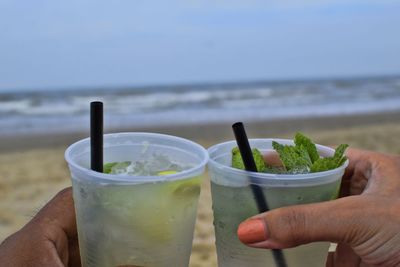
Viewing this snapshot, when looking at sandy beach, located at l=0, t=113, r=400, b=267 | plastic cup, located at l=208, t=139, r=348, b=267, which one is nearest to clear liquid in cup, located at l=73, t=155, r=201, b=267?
plastic cup, located at l=208, t=139, r=348, b=267

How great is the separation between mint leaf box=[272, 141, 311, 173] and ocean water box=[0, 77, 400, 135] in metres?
11.5

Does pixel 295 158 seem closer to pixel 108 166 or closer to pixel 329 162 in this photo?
pixel 329 162

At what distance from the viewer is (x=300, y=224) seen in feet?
5.47

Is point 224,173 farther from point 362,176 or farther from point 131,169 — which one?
point 362,176

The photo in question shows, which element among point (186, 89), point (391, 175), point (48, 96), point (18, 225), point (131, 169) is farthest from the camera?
point (186, 89)

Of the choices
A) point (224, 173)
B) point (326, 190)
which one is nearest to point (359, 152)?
point (326, 190)

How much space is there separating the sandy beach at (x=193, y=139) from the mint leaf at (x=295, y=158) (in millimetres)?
4069

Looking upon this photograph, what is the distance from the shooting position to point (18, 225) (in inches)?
277

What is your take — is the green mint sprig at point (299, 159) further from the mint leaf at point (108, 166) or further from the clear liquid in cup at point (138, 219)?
the mint leaf at point (108, 166)

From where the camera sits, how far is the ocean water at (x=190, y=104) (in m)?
14.7

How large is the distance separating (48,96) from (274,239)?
19.1 metres

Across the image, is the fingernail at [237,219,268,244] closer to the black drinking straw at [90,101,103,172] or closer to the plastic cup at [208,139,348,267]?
the plastic cup at [208,139,348,267]

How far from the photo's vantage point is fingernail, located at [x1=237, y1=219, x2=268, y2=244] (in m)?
1.67

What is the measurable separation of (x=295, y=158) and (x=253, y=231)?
31cm
